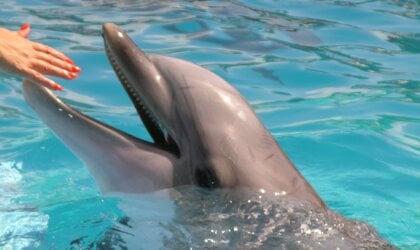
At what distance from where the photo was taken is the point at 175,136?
5.18 metres

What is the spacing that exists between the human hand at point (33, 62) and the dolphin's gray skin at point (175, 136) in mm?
294

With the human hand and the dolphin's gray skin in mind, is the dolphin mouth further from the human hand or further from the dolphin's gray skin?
the human hand

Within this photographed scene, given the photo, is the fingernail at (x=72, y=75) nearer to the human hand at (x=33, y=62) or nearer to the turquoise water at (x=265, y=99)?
the human hand at (x=33, y=62)

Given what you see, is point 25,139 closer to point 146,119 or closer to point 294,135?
point 294,135

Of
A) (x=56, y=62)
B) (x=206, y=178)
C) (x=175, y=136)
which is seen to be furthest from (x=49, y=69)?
(x=206, y=178)

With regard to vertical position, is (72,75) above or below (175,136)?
above

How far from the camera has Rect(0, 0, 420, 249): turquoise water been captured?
708 cm

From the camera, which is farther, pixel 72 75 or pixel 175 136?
pixel 175 136

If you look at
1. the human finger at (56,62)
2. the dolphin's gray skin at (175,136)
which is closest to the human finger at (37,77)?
the human finger at (56,62)

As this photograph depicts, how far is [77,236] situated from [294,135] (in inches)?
142

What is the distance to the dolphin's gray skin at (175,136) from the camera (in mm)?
5066

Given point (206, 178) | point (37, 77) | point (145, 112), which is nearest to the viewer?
point (37, 77)

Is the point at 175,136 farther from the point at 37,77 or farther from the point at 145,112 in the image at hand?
the point at 37,77

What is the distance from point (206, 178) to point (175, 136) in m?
Result: 0.31
